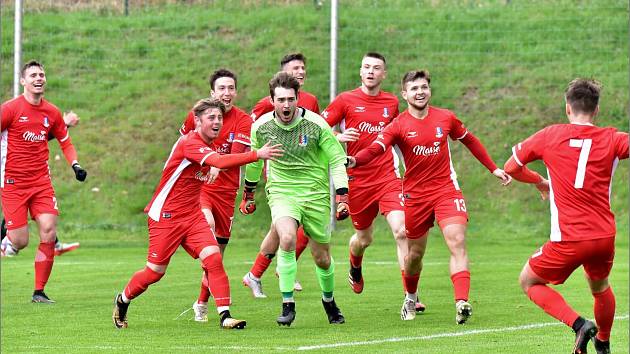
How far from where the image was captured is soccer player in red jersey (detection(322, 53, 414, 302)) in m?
13.0

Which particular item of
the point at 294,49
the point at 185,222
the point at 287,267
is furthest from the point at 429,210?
the point at 294,49

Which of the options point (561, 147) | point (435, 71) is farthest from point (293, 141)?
point (435, 71)

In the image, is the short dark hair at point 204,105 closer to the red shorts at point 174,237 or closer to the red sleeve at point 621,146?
the red shorts at point 174,237

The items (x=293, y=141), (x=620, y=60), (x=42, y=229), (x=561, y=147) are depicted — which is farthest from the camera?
(x=620, y=60)

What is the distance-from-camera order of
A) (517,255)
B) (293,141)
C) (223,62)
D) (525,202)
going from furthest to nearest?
1. (223,62)
2. (525,202)
3. (517,255)
4. (293,141)

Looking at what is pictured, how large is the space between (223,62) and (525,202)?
7.07 meters

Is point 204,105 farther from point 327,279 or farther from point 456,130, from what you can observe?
point 456,130

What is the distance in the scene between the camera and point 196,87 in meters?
25.1

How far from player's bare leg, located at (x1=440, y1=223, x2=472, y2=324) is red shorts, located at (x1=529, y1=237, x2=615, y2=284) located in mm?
1922

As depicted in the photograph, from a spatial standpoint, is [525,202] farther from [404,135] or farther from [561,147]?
[561,147]

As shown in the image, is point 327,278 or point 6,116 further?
point 6,116

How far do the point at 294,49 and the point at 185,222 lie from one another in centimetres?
1440

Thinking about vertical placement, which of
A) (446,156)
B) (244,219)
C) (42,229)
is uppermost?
(446,156)

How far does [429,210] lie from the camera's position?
11578 mm
